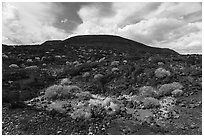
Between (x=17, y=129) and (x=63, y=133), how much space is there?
6.90 feet

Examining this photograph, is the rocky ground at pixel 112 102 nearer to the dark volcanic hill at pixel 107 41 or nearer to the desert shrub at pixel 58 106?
the desert shrub at pixel 58 106

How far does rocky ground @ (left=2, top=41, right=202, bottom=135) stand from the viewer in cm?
1055

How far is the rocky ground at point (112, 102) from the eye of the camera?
1055cm

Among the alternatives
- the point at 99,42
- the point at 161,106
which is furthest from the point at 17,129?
the point at 99,42

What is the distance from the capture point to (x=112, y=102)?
41.6 ft

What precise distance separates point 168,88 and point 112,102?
3974 millimetres

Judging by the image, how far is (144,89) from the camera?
14.9 metres

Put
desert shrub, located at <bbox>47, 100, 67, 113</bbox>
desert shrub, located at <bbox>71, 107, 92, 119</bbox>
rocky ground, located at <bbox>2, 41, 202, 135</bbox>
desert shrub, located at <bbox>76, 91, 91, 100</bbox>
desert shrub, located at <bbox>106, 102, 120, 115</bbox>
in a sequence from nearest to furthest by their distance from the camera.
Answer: rocky ground, located at <bbox>2, 41, 202, 135</bbox> < desert shrub, located at <bbox>71, 107, 92, 119</bbox> < desert shrub, located at <bbox>106, 102, 120, 115</bbox> < desert shrub, located at <bbox>47, 100, 67, 113</bbox> < desert shrub, located at <bbox>76, 91, 91, 100</bbox>

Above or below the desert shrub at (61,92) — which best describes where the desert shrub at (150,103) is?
below

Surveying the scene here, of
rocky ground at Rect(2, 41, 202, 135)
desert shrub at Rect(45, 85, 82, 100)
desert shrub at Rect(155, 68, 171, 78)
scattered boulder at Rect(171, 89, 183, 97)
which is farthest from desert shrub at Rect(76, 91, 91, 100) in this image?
desert shrub at Rect(155, 68, 171, 78)

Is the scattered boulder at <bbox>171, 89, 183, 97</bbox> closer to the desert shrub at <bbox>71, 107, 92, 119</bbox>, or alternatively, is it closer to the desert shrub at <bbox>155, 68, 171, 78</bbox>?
the desert shrub at <bbox>155, 68, 171, 78</bbox>

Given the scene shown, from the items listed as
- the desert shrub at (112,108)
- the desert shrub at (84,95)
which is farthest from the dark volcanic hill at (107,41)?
the desert shrub at (112,108)

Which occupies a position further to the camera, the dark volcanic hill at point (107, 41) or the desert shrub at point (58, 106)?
the dark volcanic hill at point (107, 41)

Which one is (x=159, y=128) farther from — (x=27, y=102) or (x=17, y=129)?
(x=27, y=102)
